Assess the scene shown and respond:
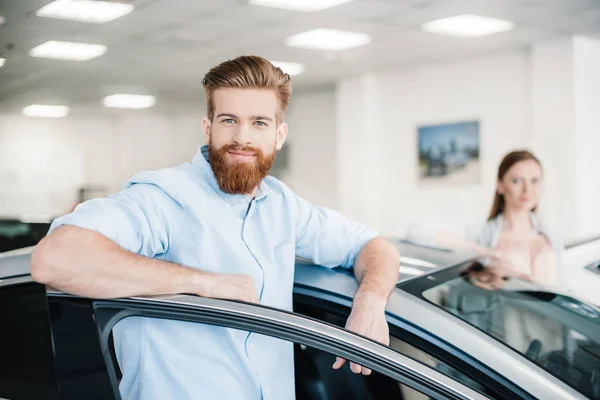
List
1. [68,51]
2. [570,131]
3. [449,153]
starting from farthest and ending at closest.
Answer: [449,153], [68,51], [570,131]

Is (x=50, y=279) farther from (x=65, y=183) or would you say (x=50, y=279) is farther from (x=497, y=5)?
(x=65, y=183)

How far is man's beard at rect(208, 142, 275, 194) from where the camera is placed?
1.26 meters

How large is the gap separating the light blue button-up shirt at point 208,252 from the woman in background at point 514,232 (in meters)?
1.03

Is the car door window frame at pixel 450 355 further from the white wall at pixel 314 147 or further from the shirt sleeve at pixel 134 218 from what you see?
the white wall at pixel 314 147

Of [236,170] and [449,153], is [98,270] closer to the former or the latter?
[236,170]

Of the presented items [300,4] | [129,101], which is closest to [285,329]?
[300,4]

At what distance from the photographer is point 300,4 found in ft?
18.4

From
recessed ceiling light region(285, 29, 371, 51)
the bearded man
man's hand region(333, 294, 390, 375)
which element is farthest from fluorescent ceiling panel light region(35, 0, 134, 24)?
man's hand region(333, 294, 390, 375)

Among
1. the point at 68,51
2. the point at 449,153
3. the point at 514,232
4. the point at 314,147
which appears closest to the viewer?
the point at 514,232

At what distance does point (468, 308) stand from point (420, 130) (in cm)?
757

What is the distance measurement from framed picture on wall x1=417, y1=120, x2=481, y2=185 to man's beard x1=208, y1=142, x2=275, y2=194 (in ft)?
23.0

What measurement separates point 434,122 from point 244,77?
7.39 m

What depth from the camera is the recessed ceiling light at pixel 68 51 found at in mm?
6898

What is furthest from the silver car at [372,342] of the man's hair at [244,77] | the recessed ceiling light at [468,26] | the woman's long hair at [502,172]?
the recessed ceiling light at [468,26]
